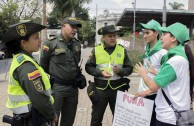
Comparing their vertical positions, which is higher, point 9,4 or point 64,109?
point 9,4

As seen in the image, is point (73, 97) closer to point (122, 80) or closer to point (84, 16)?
point (122, 80)

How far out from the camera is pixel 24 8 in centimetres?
3816

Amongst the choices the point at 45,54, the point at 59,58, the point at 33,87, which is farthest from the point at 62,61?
the point at 33,87

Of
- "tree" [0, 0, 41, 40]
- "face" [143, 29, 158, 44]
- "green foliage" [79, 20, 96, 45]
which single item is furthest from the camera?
"green foliage" [79, 20, 96, 45]

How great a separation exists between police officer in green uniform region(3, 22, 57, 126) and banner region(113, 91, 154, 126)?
121 centimetres

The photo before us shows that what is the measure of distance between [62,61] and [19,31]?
4.66 ft

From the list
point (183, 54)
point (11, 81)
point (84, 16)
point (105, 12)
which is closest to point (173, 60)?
point (183, 54)

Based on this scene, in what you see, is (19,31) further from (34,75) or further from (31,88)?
Answer: (31,88)

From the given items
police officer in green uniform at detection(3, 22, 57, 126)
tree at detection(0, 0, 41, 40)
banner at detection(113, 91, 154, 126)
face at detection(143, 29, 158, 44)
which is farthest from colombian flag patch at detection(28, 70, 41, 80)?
tree at detection(0, 0, 41, 40)

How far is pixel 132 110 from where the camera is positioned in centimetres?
364

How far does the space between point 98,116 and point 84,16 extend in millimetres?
78495

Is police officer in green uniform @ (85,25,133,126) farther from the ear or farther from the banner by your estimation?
the ear

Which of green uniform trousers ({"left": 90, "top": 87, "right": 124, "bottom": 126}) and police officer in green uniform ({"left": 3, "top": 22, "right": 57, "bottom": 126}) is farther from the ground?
police officer in green uniform ({"left": 3, "top": 22, "right": 57, "bottom": 126})

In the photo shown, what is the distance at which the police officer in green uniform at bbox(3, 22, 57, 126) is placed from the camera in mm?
2609
